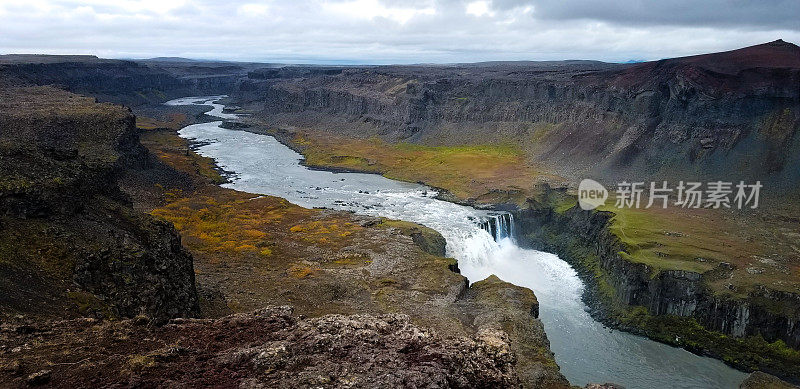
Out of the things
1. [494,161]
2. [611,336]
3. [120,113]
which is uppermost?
[120,113]

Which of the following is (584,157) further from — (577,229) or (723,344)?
(723,344)

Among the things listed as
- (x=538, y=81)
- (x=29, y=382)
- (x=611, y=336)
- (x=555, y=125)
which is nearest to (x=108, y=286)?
(x=29, y=382)

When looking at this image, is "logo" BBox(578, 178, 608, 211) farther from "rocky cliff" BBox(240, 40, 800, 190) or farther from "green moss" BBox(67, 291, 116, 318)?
"green moss" BBox(67, 291, 116, 318)

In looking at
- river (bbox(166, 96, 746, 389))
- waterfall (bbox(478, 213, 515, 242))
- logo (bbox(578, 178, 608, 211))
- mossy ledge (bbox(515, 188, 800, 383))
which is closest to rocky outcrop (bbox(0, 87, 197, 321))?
river (bbox(166, 96, 746, 389))

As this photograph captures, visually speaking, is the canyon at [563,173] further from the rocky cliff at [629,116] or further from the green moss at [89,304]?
the rocky cliff at [629,116]

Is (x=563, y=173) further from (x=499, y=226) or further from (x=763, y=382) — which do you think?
(x=763, y=382)

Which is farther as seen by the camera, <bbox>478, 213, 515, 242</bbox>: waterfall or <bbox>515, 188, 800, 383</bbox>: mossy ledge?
<bbox>478, 213, 515, 242</bbox>: waterfall
